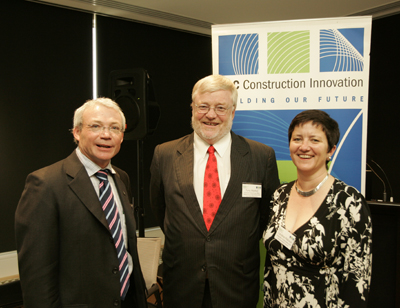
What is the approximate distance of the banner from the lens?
227cm

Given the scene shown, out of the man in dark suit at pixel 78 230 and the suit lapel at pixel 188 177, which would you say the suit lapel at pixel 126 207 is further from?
the suit lapel at pixel 188 177

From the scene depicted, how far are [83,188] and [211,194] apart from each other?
0.70 meters

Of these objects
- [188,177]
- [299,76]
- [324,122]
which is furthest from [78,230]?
[299,76]

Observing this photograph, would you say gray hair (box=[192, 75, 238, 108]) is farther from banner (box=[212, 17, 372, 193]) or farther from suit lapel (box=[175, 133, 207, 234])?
banner (box=[212, 17, 372, 193])

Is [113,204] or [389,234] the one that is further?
[389,234]

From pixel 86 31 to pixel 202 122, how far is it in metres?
3.59

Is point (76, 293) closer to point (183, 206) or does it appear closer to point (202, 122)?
point (183, 206)

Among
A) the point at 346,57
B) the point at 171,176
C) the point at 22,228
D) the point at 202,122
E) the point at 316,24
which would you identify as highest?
the point at 316,24

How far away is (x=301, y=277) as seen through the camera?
56.9 inches

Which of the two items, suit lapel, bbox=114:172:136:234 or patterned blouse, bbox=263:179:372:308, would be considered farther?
suit lapel, bbox=114:172:136:234

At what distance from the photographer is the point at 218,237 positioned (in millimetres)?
1722

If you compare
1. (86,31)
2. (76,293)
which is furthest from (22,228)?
(86,31)

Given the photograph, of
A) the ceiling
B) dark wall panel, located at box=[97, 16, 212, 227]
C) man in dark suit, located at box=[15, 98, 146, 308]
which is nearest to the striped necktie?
man in dark suit, located at box=[15, 98, 146, 308]

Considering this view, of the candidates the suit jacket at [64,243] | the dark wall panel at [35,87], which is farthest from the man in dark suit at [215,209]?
the dark wall panel at [35,87]
